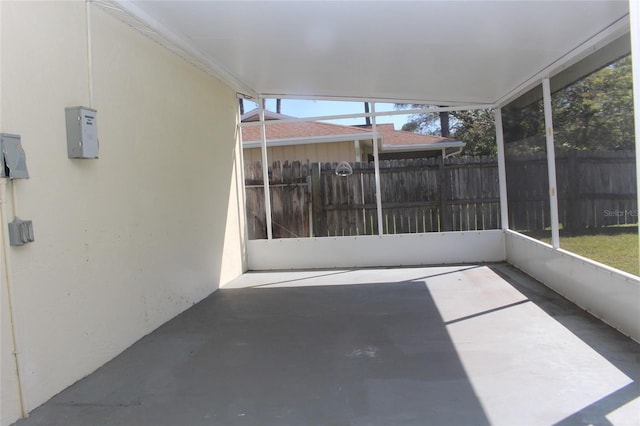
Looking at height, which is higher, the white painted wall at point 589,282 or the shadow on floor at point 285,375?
the white painted wall at point 589,282

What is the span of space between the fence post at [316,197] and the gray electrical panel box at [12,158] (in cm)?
541

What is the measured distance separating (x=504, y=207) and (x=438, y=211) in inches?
42.5

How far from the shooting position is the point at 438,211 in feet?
25.6

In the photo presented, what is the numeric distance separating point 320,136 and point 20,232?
26.0ft

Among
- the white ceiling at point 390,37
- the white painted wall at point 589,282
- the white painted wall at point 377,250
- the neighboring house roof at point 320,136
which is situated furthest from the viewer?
the neighboring house roof at point 320,136

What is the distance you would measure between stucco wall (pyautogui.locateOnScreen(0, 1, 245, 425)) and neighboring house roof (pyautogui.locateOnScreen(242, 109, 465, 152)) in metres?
3.91

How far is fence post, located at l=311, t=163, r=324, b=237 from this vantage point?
7.86 m

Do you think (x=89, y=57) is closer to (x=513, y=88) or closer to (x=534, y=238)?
(x=513, y=88)

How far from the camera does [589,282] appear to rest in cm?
429

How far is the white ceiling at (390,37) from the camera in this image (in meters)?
3.32

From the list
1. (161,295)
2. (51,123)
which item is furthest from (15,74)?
(161,295)

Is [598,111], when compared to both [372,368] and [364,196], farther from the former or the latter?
[364,196]

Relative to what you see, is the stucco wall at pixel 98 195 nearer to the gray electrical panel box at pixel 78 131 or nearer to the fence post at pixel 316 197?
the gray electrical panel box at pixel 78 131

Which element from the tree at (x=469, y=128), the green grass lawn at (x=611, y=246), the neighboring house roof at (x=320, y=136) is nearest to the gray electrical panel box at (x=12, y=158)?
the green grass lawn at (x=611, y=246)
